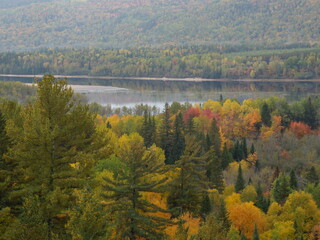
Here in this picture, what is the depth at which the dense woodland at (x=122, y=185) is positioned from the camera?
20766mm

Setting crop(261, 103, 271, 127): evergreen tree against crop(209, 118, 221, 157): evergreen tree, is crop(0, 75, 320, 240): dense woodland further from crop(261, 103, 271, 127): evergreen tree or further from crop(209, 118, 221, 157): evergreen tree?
crop(261, 103, 271, 127): evergreen tree

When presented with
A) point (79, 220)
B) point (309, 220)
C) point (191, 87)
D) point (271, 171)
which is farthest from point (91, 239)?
point (191, 87)

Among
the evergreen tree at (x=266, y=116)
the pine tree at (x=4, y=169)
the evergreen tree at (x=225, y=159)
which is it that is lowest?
the evergreen tree at (x=225, y=159)

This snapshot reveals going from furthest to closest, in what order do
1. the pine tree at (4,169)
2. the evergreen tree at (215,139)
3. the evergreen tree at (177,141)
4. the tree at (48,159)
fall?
the evergreen tree at (215,139)
the evergreen tree at (177,141)
the pine tree at (4,169)
the tree at (48,159)

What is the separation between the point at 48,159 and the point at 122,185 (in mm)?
5182

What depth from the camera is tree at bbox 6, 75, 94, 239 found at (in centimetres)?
2212

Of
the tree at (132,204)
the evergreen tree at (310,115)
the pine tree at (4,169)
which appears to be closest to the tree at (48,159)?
the pine tree at (4,169)

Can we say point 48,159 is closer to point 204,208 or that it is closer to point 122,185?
point 122,185

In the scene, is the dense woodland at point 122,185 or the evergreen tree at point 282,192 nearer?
the dense woodland at point 122,185

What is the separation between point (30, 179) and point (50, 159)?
4.91 feet

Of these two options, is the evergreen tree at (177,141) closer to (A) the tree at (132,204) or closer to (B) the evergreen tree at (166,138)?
(B) the evergreen tree at (166,138)

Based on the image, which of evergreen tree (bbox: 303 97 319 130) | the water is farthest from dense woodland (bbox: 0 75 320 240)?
the water

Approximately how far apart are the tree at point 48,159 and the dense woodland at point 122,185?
0.05 m

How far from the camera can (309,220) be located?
45438mm
